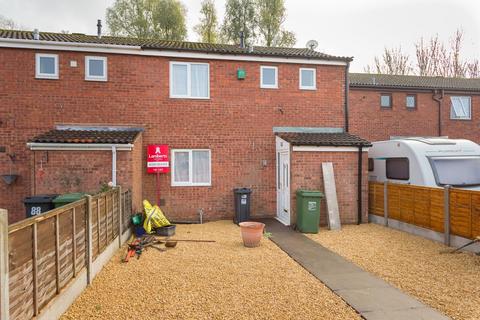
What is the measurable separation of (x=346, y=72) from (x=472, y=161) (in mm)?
5148

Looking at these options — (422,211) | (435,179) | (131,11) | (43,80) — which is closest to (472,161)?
(435,179)

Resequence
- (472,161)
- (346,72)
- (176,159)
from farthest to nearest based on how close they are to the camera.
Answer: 1. (346,72)
2. (176,159)
3. (472,161)

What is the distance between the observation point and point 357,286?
5348 millimetres

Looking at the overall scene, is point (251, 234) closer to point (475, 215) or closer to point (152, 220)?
point (152, 220)

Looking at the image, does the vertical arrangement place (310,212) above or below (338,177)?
below

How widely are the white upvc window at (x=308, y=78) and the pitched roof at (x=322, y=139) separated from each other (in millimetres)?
1789

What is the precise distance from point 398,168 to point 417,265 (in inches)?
193

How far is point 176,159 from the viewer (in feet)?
36.3

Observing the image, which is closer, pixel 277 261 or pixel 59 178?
pixel 277 261

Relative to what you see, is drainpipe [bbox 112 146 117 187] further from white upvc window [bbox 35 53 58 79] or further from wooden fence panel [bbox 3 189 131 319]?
white upvc window [bbox 35 53 58 79]

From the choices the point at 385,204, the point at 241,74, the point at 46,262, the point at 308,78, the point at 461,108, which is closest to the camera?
the point at 46,262

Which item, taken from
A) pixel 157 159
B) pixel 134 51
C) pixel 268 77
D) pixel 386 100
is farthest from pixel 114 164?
pixel 386 100

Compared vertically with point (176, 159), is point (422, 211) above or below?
below

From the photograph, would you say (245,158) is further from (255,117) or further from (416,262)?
(416,262)
